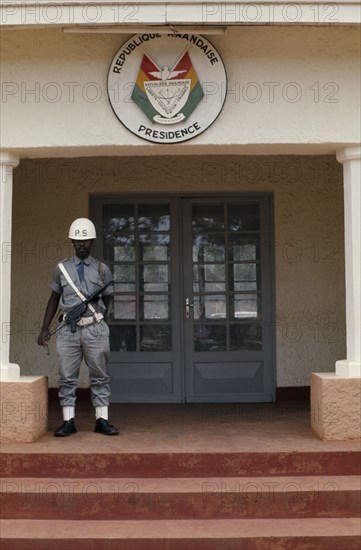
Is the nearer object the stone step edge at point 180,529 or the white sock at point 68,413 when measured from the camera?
the stone step edge at point 180,529

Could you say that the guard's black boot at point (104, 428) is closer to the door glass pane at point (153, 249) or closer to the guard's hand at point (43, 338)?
the guard's hand at point (43, 338)

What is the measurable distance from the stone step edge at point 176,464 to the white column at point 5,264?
2.57 ft

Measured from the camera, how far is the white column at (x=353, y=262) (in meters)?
6.62

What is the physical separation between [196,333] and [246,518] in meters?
3.39

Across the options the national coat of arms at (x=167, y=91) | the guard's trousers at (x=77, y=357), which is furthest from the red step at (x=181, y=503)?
the national coat of arms at (x=167, y=91)

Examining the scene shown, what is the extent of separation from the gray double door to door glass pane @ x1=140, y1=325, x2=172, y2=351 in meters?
0.01

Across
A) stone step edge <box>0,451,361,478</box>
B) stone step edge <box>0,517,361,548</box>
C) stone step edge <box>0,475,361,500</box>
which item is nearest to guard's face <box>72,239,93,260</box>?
stone step edge <box>0,451,361,478</box>

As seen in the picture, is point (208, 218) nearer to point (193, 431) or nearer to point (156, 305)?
point (156, 305)

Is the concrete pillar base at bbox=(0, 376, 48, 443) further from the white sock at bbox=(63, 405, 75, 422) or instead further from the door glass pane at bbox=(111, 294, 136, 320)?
the door glass pane at bbox=(111, 294, 136, 320)

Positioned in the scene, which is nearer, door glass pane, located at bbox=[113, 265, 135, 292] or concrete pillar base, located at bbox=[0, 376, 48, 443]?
concrete pillar base, located at bbox=[0, 376, 48, 443]

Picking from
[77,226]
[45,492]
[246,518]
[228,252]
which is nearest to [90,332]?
[77,226]

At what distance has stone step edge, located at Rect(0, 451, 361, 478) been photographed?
6.16m

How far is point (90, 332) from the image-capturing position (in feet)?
22.5

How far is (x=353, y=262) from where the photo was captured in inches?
262
